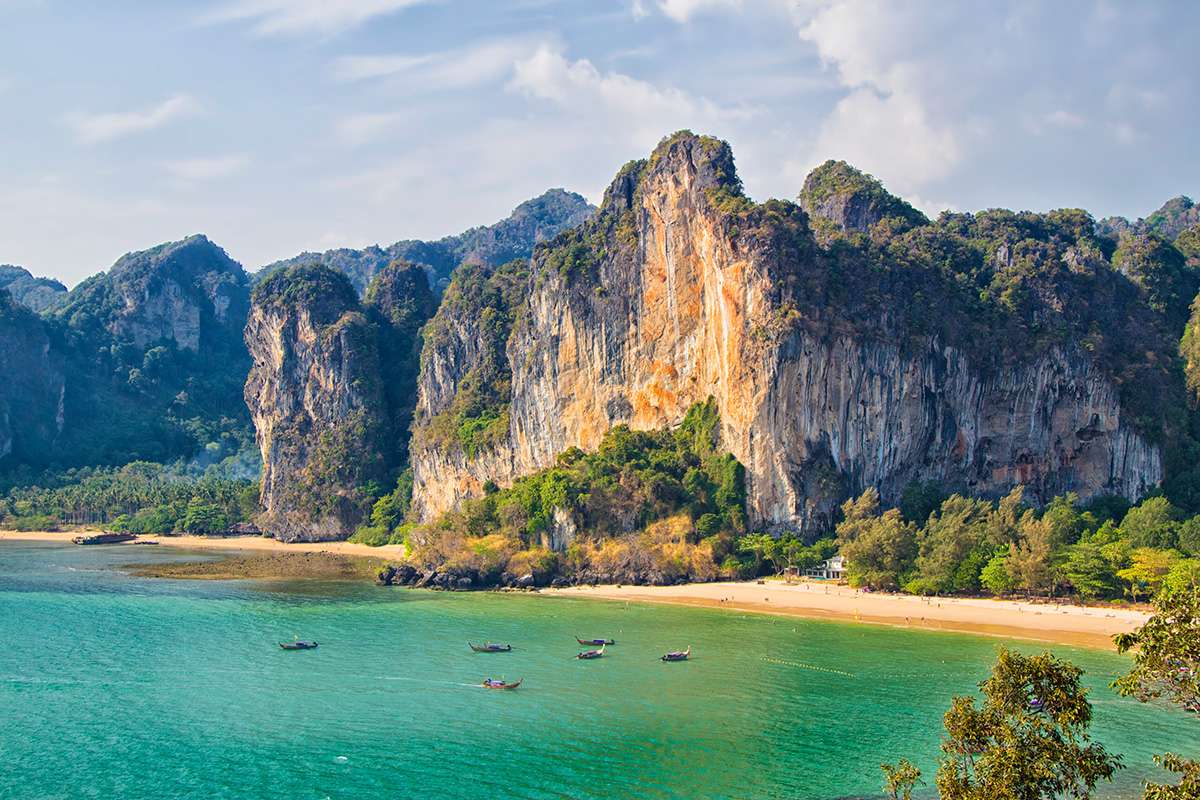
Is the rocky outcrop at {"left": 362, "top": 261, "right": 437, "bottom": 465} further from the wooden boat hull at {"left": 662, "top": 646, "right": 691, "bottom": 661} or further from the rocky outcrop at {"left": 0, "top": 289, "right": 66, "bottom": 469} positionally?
the wooden boat hull at {"left": 662, "top": 646, "right": 691, "bottom": 661}

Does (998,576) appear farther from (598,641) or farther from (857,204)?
(857,204)

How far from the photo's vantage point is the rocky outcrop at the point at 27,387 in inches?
6511

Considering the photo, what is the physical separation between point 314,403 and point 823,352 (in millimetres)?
76483

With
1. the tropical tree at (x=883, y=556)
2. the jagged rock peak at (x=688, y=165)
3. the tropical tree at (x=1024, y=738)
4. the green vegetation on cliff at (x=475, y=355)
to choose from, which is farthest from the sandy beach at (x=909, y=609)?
the green vegetation on cliff at (x=475, y=355)

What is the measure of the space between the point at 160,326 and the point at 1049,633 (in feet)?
601

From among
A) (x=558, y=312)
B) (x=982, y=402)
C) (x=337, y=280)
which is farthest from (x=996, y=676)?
(x=337, y=280)

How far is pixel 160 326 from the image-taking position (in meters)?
200

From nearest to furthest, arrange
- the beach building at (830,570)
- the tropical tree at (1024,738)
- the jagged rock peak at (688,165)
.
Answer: the tropical tree at (1024,738), the beach building at (830,570), the jagged rock peak at (688,165)

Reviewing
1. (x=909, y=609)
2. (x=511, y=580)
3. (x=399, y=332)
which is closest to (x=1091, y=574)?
(x=909, y=609)

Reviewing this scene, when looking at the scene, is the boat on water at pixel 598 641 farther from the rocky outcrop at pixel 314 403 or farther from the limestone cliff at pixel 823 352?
the rocky outcrop at pixel 314 403

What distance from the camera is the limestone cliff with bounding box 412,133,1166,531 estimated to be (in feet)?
252

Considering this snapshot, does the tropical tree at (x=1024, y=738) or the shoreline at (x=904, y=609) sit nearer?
the tropical tree at (x=1024, y=738)

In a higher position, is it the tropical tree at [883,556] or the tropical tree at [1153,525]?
the tropical tree at [1153,525]

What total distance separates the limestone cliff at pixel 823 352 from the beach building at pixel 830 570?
4141mm
